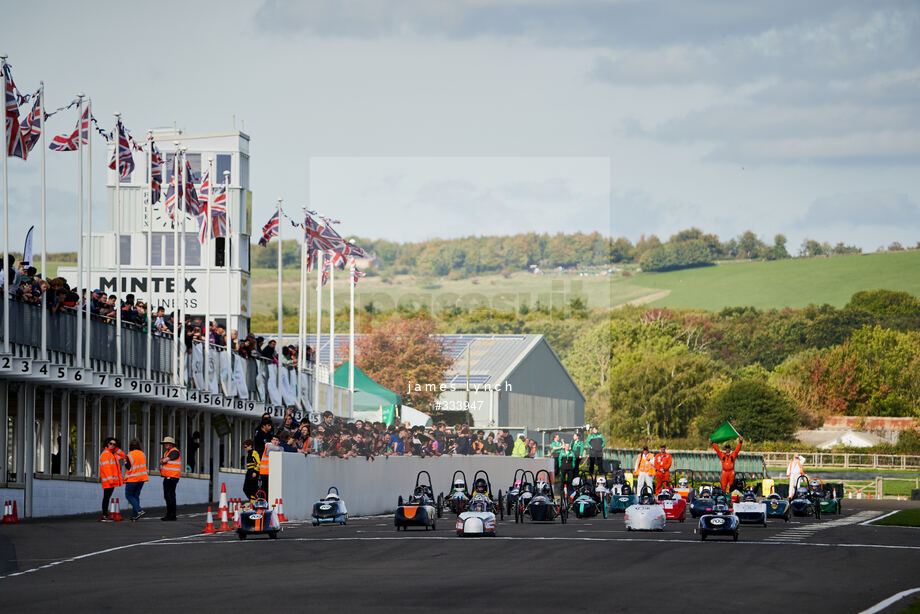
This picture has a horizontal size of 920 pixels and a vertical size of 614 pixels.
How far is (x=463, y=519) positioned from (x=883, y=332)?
389 feet

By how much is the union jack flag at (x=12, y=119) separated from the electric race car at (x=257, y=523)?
1298 cm

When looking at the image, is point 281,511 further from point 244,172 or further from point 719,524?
point 244,172

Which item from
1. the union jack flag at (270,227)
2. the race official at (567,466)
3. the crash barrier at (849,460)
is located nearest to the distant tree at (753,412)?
the crash barrier at (849,460)

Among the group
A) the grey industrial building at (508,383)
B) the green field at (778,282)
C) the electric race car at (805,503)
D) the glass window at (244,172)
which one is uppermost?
the green field at (778,282)

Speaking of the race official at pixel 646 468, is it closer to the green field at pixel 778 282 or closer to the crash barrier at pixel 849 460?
the crash barrier at pixel 849 460

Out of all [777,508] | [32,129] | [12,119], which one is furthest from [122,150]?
[777,508]

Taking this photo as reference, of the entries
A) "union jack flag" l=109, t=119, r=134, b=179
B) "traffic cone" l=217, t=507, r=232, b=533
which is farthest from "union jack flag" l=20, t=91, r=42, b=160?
"traffic cone" l=217, t=507, r=232, b=533

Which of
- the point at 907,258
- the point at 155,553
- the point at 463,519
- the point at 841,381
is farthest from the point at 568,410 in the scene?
the point at 907,258

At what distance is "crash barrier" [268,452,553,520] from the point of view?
35.0 metres

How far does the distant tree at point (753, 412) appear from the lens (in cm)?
10725

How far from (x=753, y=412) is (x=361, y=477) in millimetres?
70963

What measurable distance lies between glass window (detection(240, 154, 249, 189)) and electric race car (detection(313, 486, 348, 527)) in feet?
146

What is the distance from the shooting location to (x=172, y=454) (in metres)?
33.8

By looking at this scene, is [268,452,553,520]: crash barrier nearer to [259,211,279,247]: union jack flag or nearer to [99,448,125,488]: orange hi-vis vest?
[99,448,125,488]: orange hi-vis vest
